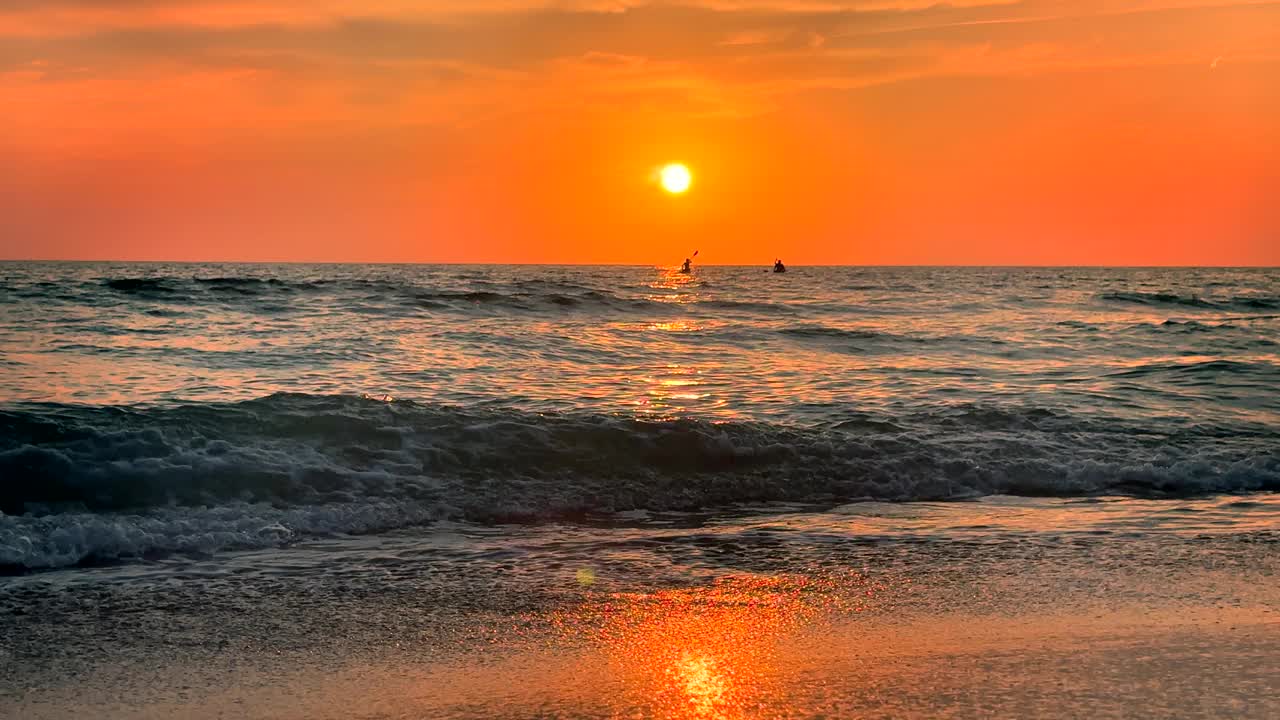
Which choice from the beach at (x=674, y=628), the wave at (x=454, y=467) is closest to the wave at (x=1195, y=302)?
the wave at (x=454, y=467)

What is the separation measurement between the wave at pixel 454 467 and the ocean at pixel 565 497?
0.13 feet

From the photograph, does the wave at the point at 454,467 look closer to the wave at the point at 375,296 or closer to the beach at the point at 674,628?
the beach at the point at 674,628

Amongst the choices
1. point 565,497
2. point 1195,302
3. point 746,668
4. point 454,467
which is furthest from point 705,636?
point 1195,302

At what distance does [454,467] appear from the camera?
32.4ft

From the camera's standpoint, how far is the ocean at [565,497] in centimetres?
530

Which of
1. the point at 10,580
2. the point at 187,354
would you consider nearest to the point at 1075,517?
the point at 10,580

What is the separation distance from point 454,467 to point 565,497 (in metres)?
1.38

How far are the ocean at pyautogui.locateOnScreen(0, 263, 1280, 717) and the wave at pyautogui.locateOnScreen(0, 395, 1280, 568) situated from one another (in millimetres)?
41

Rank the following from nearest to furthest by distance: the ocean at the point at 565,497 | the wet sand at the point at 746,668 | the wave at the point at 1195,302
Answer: the wet sand at the point at 746,668, the ocean at the point at 565,497, the wave at the point at 1195,302

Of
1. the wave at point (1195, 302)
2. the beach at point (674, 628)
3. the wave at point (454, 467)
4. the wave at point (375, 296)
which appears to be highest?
the wave at point (1195, 302)

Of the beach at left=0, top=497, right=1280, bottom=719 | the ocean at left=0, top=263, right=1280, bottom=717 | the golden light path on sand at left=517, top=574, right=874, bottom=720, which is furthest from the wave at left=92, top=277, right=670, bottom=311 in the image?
the golden light path on sand at left=517, top=574, right=874, bottom=720

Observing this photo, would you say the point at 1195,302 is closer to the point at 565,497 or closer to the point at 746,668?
the point at 565,497

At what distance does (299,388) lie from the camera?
15.2 metres

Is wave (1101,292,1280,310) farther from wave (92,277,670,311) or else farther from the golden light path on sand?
the golden light path on sand
